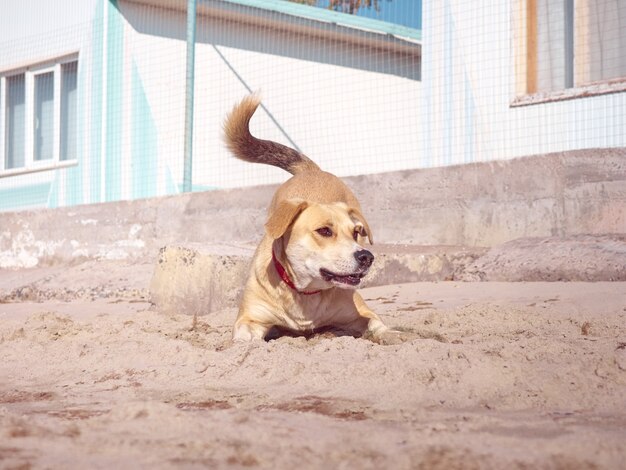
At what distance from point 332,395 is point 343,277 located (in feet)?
5.24

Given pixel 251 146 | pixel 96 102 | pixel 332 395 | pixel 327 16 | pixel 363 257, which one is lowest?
pixel 332 395

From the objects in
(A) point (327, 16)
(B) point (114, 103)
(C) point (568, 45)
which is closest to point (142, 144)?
(B) point (114, 103)

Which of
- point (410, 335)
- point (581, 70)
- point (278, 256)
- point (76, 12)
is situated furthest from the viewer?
point (76, 12)

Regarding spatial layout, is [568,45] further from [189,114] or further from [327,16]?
[327,16]

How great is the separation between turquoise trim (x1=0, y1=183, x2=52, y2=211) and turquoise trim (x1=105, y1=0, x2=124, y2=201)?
74.8 inches

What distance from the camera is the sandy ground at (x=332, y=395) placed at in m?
1.89

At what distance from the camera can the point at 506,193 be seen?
7113 mm

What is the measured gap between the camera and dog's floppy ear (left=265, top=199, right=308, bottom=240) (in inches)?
169

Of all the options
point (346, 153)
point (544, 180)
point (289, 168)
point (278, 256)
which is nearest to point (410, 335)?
point (278, 256)

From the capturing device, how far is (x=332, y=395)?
275 centimetres

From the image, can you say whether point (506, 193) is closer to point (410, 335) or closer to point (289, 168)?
point (289, 168)

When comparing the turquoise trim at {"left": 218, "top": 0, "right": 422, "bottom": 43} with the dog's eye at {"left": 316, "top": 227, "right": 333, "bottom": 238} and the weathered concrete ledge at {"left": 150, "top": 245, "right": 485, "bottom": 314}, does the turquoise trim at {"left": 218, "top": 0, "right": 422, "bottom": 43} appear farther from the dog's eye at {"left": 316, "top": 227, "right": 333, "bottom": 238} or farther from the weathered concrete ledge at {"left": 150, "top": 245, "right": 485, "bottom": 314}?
the dog's eye at {"left": 316, "top": 227, "right": 333, "bottom": 238}

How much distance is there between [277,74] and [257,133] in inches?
38.6

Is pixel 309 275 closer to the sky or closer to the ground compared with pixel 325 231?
closer to the ground
